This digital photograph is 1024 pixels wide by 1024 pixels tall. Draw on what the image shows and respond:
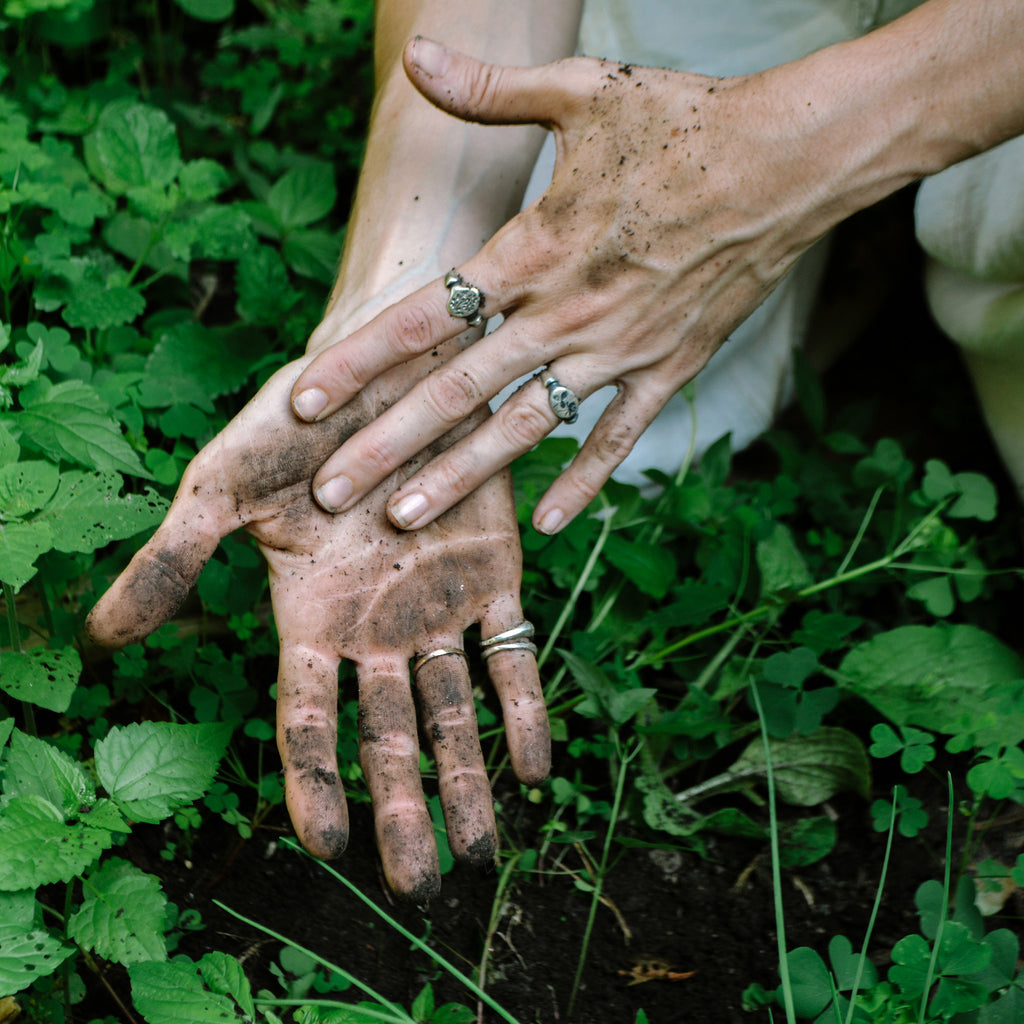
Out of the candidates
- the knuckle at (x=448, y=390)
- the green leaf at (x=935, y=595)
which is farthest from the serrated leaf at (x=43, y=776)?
the green leaf at (x=935, y=595)

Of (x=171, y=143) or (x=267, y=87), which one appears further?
(x=267, y=87)

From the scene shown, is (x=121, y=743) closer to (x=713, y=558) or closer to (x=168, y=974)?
(x=168, y=974)

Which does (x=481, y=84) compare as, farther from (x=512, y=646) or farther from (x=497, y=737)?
(x=497, y=737)

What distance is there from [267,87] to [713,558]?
6.63 feet

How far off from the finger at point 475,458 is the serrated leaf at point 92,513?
1.25 ft

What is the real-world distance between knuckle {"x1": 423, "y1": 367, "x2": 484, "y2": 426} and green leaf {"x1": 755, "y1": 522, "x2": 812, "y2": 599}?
725 millimetres

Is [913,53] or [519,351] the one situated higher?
[913,53]

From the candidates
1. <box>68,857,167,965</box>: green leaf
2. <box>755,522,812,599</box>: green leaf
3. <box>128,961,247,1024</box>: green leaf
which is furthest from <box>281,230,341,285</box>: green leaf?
<box>128,961,247,1024</box>: green leaf

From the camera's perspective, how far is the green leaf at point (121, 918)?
3.69 feet

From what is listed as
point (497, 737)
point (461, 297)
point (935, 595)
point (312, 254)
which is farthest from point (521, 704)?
point (312, 254)

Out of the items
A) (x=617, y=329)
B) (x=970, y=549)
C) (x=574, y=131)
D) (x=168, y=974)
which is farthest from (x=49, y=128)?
(x=970, y=549)

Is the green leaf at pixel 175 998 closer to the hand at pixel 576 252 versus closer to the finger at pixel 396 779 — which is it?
the finger at pixel 396 779

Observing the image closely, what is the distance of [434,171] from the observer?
1765 millimetres

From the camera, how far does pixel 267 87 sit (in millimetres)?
2803
